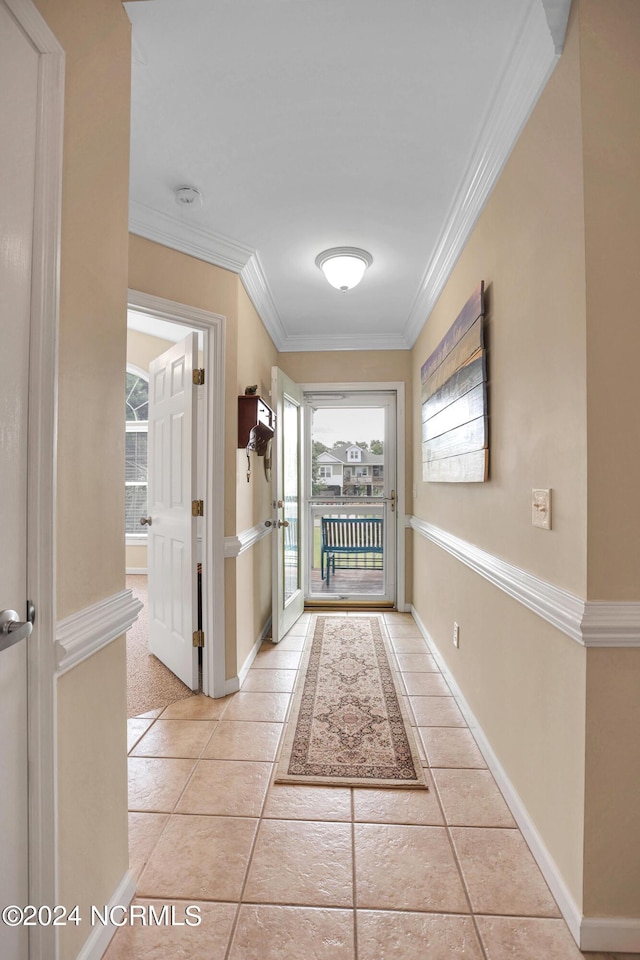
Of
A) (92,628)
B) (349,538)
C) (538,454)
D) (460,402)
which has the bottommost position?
(349,538)

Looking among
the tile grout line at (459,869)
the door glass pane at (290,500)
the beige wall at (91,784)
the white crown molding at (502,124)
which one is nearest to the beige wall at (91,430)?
the beige wall at (91,784)

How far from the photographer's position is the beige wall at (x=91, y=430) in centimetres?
110

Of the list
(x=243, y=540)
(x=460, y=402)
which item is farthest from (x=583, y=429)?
(x=243, y=540)

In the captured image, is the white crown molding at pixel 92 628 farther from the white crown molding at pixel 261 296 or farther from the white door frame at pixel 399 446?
the white door frame at pixel 399 446

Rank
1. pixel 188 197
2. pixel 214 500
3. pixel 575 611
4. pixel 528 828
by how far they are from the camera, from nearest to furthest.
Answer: pixel 575 611 → pixel 528 828 → pixel 188 197 → pixel 214 500

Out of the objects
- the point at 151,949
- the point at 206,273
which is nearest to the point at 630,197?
the point at 206,273

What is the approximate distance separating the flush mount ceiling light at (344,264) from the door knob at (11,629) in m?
2.47

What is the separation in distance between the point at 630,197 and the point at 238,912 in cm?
220

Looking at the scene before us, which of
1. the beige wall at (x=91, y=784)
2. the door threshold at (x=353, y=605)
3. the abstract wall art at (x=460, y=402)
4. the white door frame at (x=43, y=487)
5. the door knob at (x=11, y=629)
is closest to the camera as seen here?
the door knob at (x=11, y=629)

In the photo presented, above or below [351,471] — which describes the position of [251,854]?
below

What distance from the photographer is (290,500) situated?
12.9ft

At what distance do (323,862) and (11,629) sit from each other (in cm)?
126

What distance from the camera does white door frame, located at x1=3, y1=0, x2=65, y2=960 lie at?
1.00 meters

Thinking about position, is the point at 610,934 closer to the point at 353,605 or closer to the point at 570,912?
the point at 570,912
